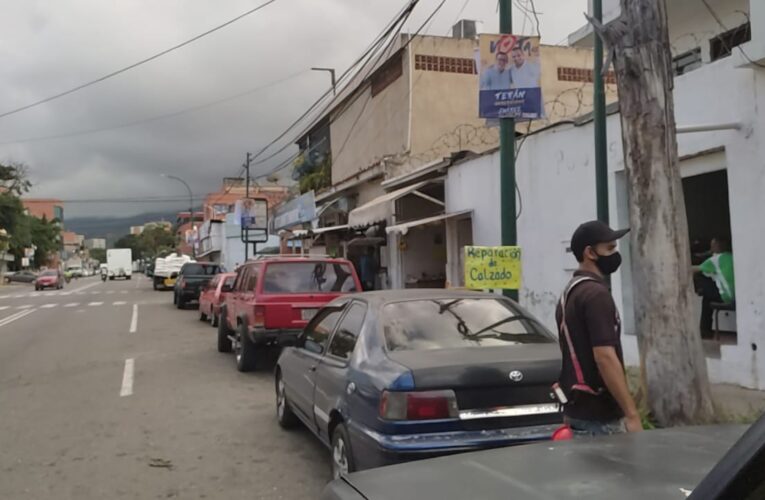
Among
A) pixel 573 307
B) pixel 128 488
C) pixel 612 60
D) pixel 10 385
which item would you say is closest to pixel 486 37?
pixel 612 60

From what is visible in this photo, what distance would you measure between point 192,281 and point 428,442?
74.7 feet

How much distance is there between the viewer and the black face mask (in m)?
3.53

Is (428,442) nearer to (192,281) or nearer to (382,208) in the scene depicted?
(382,208)

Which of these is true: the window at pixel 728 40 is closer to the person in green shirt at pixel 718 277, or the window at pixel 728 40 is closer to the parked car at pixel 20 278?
the person in green shirt at pixel 718 277

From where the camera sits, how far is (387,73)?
20469 mm

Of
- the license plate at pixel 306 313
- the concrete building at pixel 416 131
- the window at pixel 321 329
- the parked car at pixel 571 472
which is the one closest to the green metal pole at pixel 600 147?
the license plate at pixel 306 313

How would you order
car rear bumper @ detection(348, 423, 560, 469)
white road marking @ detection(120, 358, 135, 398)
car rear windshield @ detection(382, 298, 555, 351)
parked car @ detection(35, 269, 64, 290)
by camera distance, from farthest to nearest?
parked car @ detection(35, 269, 64, 290) → white road marking @ detection(120, 358, 135, 398) → car rear windshield @ detection(382, 298, 555, 351) → car rear bumper @ detection(348, 423, 560, 469)

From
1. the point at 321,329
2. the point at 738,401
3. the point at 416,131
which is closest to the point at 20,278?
the point at 416,131

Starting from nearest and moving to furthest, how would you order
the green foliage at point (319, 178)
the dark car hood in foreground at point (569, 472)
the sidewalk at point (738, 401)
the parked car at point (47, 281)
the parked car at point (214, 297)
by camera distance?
the dark car hood in foreground at point (569, 472) < the sidewalk at point (738, 401) < the parked car at point (214, 297) < the green foliage at point (319, 178) < the parked car at point (47, 281)

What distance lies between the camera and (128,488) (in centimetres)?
525

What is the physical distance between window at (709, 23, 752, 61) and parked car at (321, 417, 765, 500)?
9176 millimetres

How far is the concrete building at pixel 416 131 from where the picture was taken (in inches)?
693

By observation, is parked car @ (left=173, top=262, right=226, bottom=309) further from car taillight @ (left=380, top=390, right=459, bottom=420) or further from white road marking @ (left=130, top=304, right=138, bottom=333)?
car taillight @ (left=380, top=390, right=459, bottom=420)

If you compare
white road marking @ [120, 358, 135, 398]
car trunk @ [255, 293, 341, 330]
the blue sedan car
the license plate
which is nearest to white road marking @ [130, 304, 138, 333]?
white road marking @ [120, 358, 135, 398]
